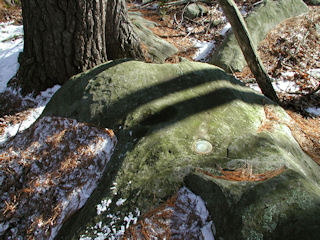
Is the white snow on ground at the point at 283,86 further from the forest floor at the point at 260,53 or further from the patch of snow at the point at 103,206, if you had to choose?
the patch of snow at the point at 103,206

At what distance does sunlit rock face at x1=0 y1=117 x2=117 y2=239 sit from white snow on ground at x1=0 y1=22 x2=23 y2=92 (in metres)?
2.47

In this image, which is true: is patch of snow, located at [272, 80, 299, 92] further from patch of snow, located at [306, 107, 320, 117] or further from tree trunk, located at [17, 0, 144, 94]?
tree trunk, located at [17, 0, 144, 94]

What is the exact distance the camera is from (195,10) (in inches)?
304

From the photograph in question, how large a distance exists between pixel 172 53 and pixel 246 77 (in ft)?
6.34

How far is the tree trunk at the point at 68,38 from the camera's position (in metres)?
3.44

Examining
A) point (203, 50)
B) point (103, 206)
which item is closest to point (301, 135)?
point (103, 206)

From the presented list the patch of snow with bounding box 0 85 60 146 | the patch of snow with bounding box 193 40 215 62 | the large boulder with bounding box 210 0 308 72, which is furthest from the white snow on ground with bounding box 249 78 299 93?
the patch of snow with bounding box 0 85 60 146

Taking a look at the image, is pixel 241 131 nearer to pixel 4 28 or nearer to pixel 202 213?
pixel 202 213

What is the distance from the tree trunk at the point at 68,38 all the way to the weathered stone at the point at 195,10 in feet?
13.1

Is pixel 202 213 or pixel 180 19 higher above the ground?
pixel 180 19

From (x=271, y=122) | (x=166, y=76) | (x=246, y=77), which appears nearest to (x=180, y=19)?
(x=246, y=77)

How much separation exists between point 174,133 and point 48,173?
1.44 meters

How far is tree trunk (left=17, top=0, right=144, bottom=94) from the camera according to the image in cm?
344

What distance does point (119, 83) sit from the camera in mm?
2873
